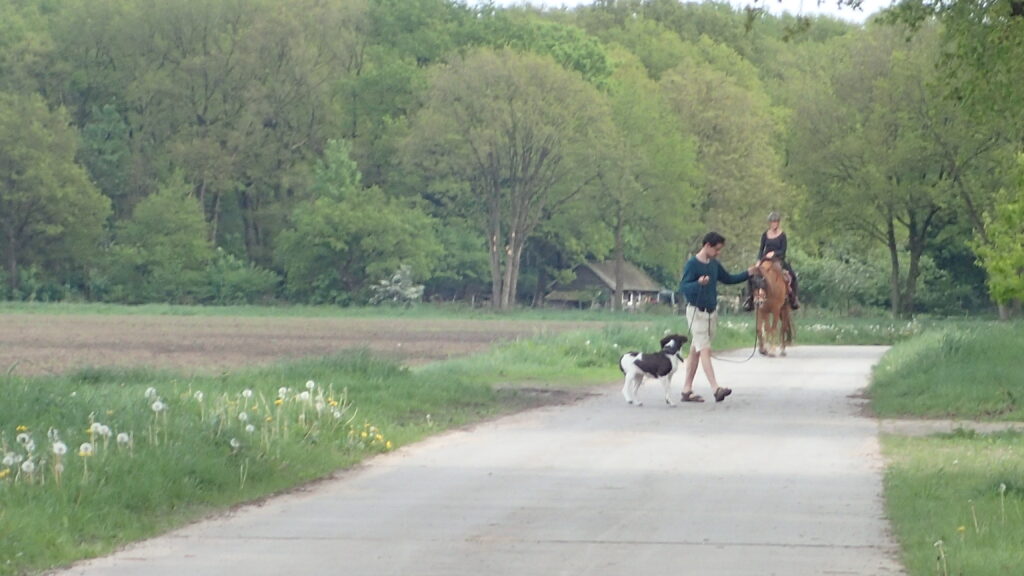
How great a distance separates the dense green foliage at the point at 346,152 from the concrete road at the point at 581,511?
64.3 meters

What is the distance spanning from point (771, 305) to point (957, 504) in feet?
54.6

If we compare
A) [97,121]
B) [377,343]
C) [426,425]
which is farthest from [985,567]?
[97,121]

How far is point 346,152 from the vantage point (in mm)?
89438

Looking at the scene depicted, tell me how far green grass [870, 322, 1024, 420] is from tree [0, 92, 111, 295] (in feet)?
221

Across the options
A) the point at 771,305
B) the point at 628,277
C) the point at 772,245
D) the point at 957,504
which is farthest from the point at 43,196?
the point at 957,504

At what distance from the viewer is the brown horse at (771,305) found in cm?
2662

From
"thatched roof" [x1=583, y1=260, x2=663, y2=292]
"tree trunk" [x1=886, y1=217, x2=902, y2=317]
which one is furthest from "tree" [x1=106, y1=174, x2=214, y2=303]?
"tree trunk" [x1=886, y1=217, x2=902, y2=317]

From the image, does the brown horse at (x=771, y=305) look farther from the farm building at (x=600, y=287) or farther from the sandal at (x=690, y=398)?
the farm building at (x=600, y=287)

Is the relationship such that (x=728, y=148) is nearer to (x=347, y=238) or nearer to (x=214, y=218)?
(x=347, y=238)

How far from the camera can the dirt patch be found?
111 ft

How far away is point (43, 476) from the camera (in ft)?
35.7

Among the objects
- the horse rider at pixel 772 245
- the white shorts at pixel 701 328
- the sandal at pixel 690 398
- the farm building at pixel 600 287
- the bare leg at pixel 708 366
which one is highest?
the horse rider at pixel 772 245

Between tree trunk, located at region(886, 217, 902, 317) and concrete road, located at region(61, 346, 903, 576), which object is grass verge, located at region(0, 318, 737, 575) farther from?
tree trunk, located at region(886, 217, 902, 317)

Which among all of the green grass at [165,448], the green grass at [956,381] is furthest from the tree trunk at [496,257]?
the green grass at [165,448]
